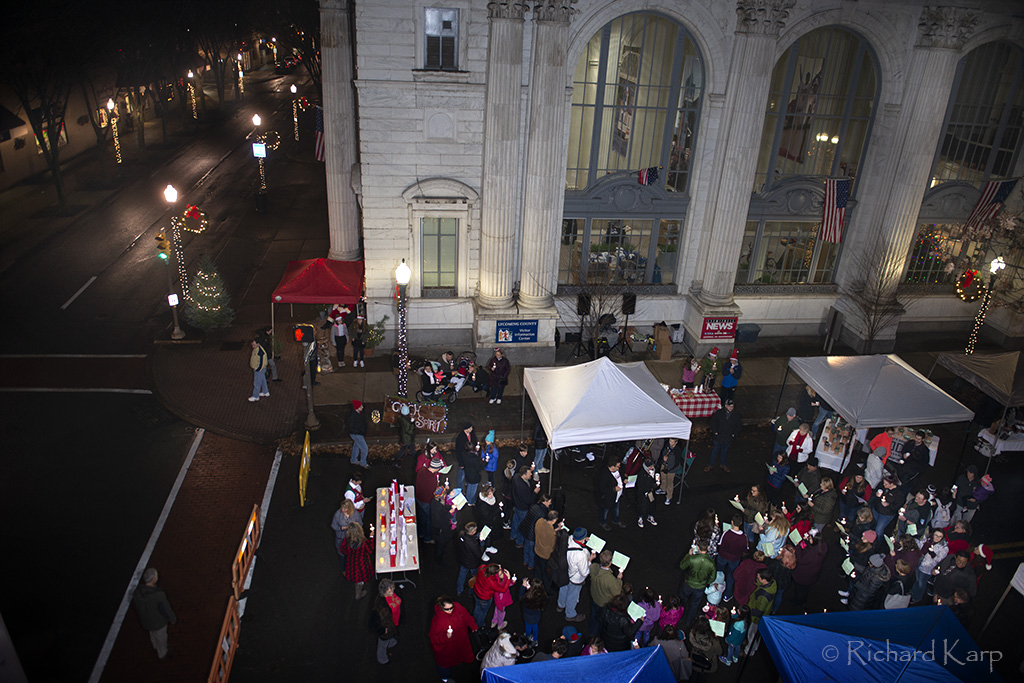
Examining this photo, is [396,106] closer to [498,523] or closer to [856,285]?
[498,523]

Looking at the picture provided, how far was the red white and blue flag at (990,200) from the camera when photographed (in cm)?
2248

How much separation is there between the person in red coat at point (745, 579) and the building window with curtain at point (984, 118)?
1744 centimetres

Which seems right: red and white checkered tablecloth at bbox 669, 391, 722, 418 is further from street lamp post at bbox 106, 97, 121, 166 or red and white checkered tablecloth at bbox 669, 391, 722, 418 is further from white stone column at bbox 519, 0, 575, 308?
street lamp post at bbox 106, 97, 121, 166

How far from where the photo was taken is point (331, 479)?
1675 centimetres

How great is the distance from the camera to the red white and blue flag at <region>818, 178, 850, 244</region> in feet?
71.8

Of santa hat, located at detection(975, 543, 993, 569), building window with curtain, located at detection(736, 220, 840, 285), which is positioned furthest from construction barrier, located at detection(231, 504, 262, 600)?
building window with curtain, located at detection(736, 220, 840, 285)

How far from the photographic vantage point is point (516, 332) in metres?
21.8

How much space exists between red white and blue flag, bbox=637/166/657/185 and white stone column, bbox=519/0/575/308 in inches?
92.6

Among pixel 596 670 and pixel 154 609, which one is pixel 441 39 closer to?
pixel 154 609

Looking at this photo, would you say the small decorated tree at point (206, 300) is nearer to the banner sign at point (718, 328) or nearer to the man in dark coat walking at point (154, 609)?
the man in dark coat walking at point (154, 609)

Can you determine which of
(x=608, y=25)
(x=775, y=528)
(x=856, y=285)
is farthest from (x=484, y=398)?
(x=856, y=285)

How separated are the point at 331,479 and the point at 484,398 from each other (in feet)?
16.9

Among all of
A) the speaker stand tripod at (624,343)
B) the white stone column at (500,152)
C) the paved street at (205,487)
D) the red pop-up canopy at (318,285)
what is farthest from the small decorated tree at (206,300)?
the speaker stand tripod at (624,343)

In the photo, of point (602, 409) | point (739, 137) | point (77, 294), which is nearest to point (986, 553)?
point (602, 409)
